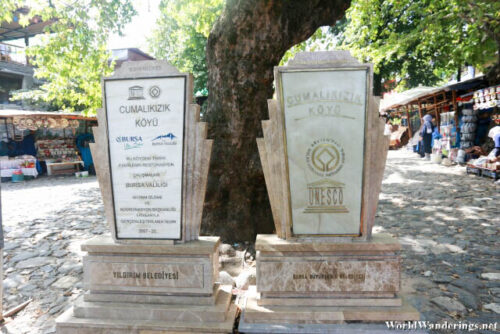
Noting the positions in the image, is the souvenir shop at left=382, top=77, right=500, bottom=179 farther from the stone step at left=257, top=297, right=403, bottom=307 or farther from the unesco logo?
the unesco logo

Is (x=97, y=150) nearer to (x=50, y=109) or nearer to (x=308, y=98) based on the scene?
(x=308, y=98)

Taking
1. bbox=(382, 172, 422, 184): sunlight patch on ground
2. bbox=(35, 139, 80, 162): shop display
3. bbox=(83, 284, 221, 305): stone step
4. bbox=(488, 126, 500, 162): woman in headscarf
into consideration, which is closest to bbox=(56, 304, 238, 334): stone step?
bbox=(83, 284, 221, 305): stone step

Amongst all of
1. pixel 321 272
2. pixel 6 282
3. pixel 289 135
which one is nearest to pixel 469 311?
pixel 321 272

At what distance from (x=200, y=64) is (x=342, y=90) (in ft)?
59.1

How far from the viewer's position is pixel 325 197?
8.20 feet

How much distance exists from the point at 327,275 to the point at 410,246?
2.71m

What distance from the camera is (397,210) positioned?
657 centimetres

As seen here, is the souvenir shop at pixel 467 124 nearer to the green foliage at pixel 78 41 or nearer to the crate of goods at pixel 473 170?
the crate of goods at pixel 473 170

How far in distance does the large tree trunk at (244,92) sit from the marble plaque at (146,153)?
184 centimetres

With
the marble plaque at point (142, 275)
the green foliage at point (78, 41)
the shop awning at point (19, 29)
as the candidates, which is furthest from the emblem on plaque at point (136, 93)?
the shop awning at point (19, 29)

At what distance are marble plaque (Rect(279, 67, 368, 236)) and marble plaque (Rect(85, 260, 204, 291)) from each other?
85cm

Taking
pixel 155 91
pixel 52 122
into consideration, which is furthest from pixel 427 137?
pixel 52 122

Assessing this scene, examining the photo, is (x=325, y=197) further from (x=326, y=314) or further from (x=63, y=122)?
(x=63, y=122)

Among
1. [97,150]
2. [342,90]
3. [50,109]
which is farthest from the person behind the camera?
[50,109]
